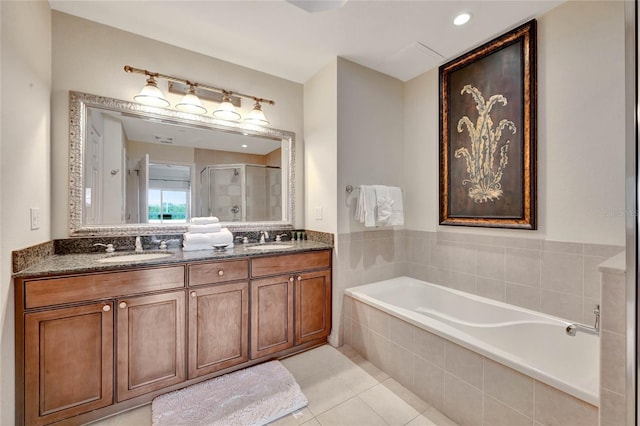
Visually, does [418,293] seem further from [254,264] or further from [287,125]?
[287,125]

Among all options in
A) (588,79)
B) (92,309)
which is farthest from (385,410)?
(588,79)

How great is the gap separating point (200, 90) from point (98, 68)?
656 mm

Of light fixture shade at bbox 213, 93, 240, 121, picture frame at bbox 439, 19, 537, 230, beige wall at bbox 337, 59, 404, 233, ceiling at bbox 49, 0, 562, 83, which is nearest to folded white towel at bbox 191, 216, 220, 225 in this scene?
light fixture shade at bbox 213, 93, 240, 121

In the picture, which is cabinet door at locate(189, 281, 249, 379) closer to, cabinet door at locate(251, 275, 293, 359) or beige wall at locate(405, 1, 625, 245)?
cabinet door at locate(251, 275, 293, 359)

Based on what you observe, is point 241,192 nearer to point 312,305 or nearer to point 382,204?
point 312,305

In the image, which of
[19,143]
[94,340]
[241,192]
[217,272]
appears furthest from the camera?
[241,192]

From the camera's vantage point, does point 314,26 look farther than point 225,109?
No

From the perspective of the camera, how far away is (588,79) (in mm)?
1576

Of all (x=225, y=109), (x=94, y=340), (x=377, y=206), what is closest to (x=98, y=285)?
(x=94, y=340)

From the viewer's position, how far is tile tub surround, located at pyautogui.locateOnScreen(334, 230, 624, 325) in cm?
162

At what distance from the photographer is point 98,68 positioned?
183 centimetres

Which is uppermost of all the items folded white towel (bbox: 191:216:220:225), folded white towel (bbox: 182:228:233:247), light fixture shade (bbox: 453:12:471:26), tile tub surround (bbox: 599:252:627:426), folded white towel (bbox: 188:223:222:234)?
light fixture shade (bbox: 453:12:471:26)

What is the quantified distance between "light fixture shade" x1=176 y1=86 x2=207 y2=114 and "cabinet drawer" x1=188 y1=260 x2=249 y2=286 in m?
1.24

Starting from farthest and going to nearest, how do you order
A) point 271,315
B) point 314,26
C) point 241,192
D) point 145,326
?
point 241,192 → point 271,315 → point 314,26 → point 145,326
